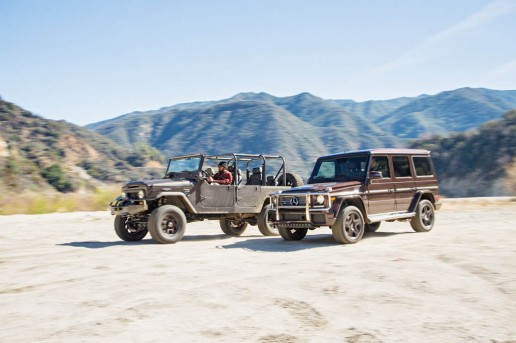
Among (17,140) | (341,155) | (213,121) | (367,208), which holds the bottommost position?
(367,208)

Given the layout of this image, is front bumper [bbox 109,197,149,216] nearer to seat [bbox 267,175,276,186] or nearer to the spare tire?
seat [bbox 267,175,276,186]

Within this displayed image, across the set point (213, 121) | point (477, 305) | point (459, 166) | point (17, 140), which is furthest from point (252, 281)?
point (213, 121)

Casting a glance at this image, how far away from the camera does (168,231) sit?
11.5 meters

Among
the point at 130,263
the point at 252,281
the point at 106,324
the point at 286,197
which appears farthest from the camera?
the point at 286,197

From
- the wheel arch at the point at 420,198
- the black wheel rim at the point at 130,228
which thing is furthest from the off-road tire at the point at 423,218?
the black wheel rim at the point at 130,228

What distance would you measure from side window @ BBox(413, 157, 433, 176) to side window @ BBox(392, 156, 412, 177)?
0.32 metres

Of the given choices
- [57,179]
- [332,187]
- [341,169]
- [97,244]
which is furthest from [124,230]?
[57,179]

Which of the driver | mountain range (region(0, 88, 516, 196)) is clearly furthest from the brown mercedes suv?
mountain range (region(0, 88, 516, 196))

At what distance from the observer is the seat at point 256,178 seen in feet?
44.5

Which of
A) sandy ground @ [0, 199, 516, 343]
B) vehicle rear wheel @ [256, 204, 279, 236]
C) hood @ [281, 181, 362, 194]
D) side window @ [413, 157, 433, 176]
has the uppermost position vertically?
side window @ [413, 157, 433, 176]

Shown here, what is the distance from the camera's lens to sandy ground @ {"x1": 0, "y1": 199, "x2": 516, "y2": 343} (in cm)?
455

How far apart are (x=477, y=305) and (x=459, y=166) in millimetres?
46827

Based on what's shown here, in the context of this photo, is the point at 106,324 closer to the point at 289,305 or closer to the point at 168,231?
the point at 289,305

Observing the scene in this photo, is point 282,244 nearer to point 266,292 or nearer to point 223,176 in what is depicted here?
point 223,176
